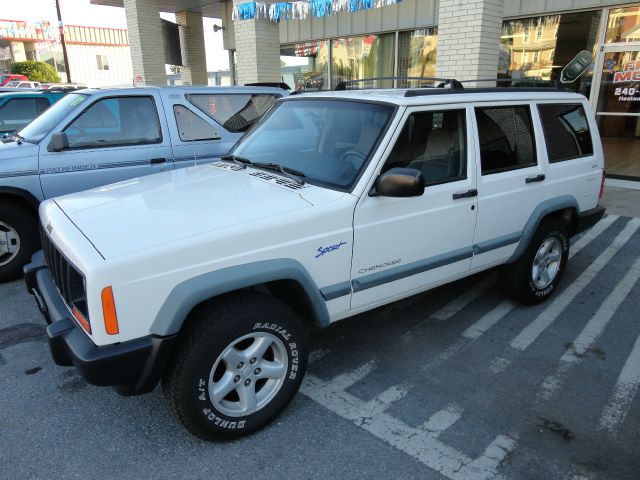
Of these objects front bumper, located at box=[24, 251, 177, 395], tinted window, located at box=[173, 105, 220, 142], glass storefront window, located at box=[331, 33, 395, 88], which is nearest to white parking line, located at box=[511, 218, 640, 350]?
front bumper, located at box=[24, 251, 177, 395]

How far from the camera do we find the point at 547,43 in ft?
32.6

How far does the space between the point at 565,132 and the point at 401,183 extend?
7.66ft

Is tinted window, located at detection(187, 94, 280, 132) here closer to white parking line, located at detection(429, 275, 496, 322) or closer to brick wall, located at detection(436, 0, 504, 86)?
white parking line, located at detection(429, 275, 496, 322)

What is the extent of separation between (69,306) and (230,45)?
16.2 m

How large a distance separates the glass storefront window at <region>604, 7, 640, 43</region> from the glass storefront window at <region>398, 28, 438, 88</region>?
373 centimetres

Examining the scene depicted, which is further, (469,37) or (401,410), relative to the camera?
(469,37)

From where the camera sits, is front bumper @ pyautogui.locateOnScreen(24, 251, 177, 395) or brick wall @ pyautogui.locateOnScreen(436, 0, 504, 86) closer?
front bumper @ pyautogui.locateOnScreen(24, 251, 177, 395)

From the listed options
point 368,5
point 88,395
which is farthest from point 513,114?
point 368,5

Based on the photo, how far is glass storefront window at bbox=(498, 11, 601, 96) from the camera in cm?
942

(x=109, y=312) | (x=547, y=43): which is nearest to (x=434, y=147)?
(x=109, y=312)

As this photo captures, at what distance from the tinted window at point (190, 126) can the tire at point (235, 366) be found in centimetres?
350

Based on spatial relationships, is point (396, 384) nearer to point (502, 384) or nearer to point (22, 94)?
point (502, 384)

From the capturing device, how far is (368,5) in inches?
370

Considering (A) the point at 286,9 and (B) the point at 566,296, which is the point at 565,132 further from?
(A) the point at 286,9
